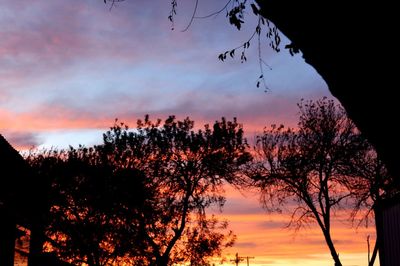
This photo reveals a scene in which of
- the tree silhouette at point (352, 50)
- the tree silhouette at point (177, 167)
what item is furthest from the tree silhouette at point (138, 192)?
the tree silhouette at point (352, 50)

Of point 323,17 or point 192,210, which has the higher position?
point 192,210

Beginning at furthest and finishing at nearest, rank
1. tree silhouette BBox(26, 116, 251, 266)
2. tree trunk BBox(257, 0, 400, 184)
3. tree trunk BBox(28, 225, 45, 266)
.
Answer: tree silhouette BBox(26, 116, 251, 266), tree trunk BBox(28, 225, 45, 266), tree trunk BBox(257, 0, 400, 184)

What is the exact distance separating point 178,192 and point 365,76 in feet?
117

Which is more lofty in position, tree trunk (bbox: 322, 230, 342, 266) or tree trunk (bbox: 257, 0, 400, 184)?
tree trunk (bbox: 322, 230, 342, 266)

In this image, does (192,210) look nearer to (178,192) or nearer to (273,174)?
(178,192)

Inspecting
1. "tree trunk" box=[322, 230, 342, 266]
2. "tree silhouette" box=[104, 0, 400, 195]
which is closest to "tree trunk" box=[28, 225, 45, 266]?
"tree silhouette" box=[104, 0, 400, 195]

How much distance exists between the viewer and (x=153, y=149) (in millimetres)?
38031

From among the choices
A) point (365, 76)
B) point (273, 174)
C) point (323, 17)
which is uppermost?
point (273, 174)

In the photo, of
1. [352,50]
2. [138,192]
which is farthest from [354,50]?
[138,192]

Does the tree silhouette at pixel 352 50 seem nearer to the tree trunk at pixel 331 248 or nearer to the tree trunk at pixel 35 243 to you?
the tree trunk at pixel 35 243

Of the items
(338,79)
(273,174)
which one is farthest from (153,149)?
(338,79)

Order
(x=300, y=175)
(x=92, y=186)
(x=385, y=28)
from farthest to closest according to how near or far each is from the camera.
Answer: (x=300, y=175), (x=92, y=186), (x=385, y=28)

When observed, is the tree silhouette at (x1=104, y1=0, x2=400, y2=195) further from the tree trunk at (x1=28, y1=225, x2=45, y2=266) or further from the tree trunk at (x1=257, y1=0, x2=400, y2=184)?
the tree trunk at (x1=28, y1=225, x2=45, y2=266)

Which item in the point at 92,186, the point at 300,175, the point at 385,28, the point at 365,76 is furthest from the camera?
the point at 300,175
